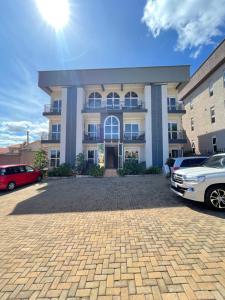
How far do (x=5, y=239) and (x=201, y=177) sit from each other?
592cm

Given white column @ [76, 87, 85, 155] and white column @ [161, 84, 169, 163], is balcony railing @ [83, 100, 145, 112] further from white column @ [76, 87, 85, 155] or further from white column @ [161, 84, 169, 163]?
white column @ [161, 84, 169, 163]

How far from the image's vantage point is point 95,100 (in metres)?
21.7

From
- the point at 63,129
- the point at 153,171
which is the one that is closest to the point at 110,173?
the point at 153,171

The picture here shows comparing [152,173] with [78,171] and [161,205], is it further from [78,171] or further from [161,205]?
[161,205]

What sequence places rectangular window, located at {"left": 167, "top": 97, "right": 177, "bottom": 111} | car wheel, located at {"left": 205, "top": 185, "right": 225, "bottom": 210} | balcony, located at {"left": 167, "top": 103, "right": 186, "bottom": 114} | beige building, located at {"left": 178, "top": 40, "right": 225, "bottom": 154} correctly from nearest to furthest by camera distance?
car wheel, located at {"left": 205, "top": 185, "right": 225, "bottom": 210}
beige building, located at {"left": 178, "top": 40, "right": 225, "bottom": 154}
balcony, located at {"left": 167, "top": 103, "right": 186, "bottom": 114}
rectangular window, located at {"left": 167, "top": 97, "right": 177, "bottom": 111}

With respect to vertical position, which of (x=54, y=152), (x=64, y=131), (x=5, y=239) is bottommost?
(x=5, y=239)

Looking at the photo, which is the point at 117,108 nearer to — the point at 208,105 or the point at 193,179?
the point at 208,105

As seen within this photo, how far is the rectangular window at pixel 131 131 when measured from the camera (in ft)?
67.4

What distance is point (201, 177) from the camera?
19.2 ft

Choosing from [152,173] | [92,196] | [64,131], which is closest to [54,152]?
[64,131]

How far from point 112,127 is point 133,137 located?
2.72 meters

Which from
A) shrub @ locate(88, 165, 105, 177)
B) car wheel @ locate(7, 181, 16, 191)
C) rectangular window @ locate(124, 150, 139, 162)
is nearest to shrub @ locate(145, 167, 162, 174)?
rectangular window @ locate(124, 150, 139, 162)

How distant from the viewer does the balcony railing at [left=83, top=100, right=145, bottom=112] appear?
20.1 meters

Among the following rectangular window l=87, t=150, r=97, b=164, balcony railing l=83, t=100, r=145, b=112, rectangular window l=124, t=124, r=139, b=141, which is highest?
balcony railing l=83, t=100, r=145, b=112
